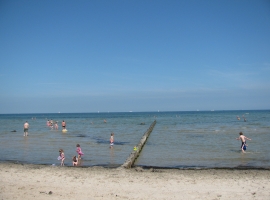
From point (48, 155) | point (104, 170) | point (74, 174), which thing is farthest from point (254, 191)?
point (48, 155)

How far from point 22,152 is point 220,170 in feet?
41.4

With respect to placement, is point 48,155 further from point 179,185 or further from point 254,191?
point 254,191

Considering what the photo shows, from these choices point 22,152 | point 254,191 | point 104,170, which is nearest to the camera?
point 254,191

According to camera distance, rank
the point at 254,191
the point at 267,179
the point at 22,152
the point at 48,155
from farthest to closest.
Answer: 1. the point at 22,152
2. the point at 48,155
3. the point at 267,179
4. the point at 254,191

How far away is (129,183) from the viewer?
912 cm

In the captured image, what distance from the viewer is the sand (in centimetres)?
789

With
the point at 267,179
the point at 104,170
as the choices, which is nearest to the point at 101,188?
the point at 104,170

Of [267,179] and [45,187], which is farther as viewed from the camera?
[267,179]

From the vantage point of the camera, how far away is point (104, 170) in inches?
436

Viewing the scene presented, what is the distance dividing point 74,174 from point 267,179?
709 cm

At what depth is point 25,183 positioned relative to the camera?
9.13m

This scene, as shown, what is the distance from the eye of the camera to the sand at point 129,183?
311 inches

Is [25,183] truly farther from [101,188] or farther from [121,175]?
[121,175]

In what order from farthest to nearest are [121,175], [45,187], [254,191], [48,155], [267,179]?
[48,155] < [121,175] < [267,179] < [45,187] < [254,191]
